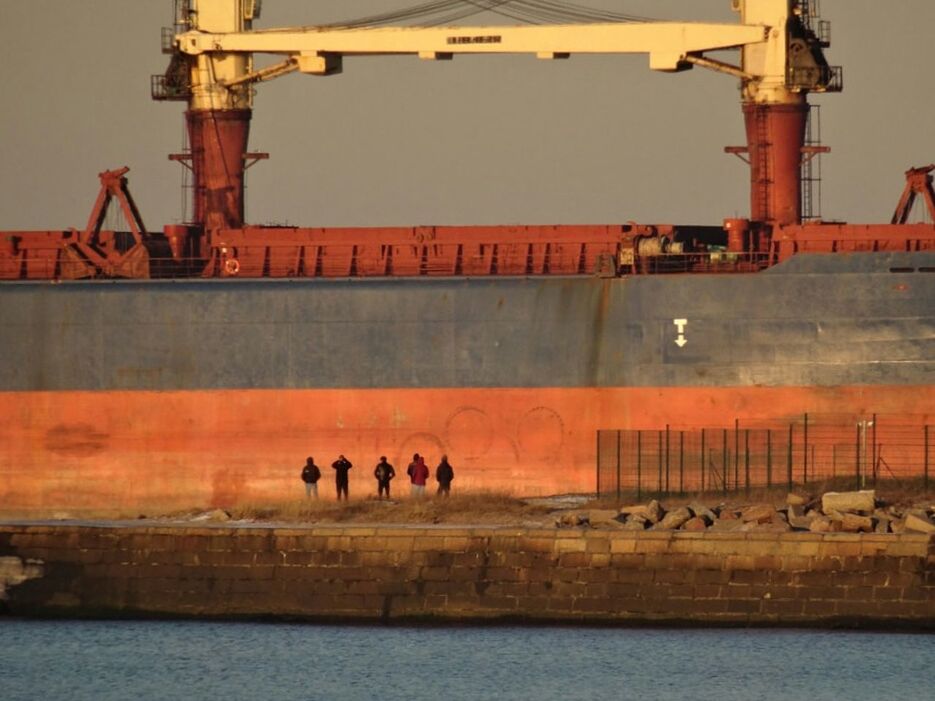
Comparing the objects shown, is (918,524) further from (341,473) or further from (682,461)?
(341,473)

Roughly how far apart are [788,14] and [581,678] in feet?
63.8

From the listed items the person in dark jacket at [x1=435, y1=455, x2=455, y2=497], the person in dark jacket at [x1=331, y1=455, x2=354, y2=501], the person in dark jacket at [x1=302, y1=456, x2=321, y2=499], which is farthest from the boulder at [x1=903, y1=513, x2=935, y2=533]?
the person in dark jacket at [x1=302, y1=456, x2=321, y2=499]

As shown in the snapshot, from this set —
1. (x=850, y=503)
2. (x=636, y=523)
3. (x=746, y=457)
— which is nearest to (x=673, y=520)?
(x=636, y=523)

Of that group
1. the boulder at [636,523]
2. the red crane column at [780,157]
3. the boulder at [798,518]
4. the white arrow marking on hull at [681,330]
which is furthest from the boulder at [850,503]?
the red crane column at [780,157]

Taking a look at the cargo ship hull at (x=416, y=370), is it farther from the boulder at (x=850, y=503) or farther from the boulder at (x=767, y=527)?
the boulder at (x=767, y=527)

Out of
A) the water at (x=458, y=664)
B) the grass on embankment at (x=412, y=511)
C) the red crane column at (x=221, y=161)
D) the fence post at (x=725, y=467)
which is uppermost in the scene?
the red crane column at (x=221, y=161)

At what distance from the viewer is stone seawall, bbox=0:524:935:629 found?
3156 centimetres

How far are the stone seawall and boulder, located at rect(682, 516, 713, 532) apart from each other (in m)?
1.29

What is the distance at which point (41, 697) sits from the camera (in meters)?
30.1

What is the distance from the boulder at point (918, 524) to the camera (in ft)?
106

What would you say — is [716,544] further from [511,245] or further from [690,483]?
[511,245]

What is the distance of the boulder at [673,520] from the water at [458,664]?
1.96 meters

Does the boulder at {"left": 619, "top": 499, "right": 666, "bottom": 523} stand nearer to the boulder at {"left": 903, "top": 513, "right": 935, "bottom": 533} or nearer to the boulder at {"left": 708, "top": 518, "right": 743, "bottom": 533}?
the boulder at {"left": 708, "top": 518, "right": 743, "bottom": 533}

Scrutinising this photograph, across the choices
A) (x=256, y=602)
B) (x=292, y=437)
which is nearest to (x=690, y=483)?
(x=292, y=437)
